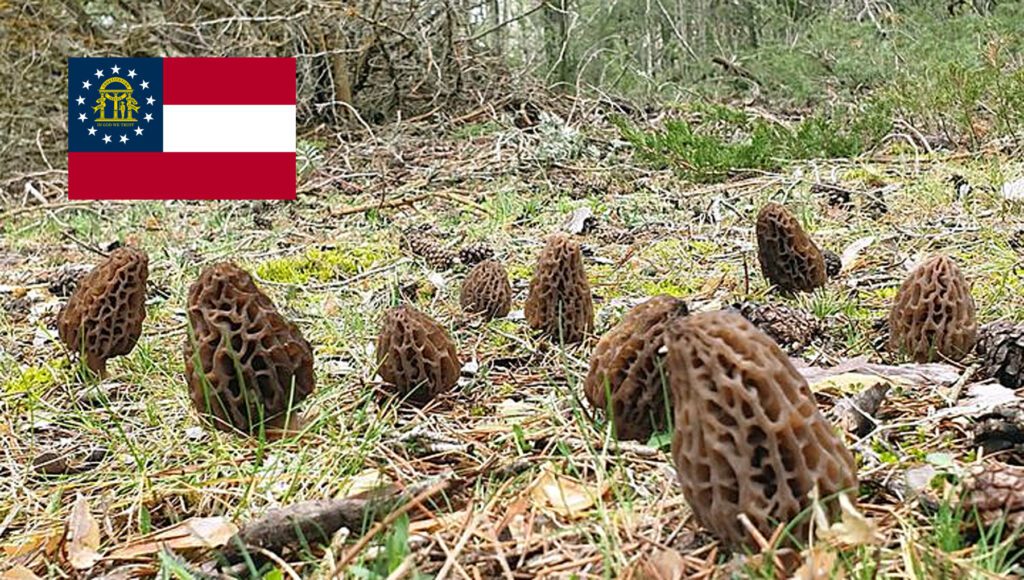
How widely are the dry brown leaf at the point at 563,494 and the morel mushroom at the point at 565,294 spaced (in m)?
1.31

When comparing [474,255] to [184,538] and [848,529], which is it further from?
[848,529]

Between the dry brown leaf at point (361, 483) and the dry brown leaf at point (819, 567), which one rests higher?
the dry brown leaf at point (819, 567)

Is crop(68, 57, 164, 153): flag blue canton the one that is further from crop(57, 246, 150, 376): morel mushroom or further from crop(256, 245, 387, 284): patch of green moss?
crop(57, 246, 150, 376): morel mushroom

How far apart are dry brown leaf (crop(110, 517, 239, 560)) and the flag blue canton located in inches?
282

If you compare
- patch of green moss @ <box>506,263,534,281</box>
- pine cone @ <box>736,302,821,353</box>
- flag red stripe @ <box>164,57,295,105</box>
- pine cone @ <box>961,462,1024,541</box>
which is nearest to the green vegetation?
patch of green moss @ <box>506,263,534,281</box>

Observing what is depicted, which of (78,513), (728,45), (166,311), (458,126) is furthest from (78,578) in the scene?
(728,45)

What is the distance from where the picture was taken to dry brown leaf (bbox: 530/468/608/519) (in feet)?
6.51

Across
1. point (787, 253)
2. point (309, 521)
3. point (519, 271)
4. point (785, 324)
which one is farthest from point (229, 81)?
point (309, 521)

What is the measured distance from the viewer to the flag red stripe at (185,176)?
8234mm

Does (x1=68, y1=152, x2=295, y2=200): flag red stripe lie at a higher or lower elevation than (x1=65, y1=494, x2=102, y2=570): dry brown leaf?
higher

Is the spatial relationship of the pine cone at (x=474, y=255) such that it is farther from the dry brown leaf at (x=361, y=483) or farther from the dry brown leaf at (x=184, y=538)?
the dry brown leaf at (x=184, y=538)

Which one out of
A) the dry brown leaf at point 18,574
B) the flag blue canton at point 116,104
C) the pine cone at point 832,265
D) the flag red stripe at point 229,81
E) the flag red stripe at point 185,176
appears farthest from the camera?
the flag red stripe at point 229,81

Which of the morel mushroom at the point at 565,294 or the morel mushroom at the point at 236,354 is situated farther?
the morel mushroom at the point at 565,294

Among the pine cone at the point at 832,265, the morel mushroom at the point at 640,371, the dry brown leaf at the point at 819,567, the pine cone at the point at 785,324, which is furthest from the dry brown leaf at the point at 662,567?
the pine cone at the point at 832,265
